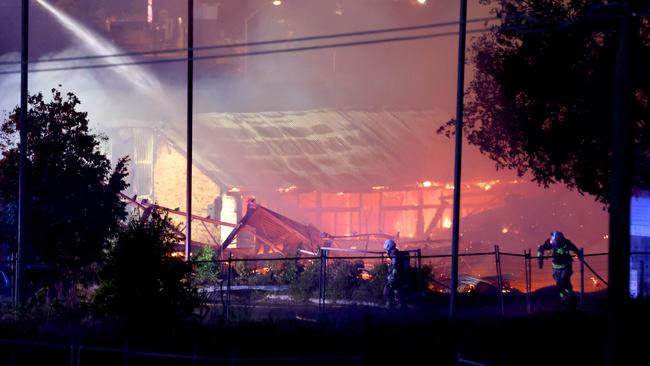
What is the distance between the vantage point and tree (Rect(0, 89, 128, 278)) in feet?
69.2

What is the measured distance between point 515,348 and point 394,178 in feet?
81.9

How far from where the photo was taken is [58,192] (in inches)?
839

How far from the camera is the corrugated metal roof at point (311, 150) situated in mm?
37594

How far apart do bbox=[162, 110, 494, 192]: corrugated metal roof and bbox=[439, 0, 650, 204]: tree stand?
19745 mm

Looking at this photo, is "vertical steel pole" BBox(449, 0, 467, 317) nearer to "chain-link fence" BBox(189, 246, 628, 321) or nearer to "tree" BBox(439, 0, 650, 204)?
"chain-link fence" BBox(189, 246, 628, 321)

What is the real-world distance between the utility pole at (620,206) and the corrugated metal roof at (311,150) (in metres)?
27.8

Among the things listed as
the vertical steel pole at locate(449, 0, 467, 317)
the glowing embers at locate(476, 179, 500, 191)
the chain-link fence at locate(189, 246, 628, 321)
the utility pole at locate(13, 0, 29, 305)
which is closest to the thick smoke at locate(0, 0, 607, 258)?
the glowing embers at locate(476, 179, 500, 191)

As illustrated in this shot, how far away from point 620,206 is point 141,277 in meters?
8.38

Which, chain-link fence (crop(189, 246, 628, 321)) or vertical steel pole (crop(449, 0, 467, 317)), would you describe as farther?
chain-link fence (crop(189, 246, 628, 321))

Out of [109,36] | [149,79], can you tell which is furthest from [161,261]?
[109,36]

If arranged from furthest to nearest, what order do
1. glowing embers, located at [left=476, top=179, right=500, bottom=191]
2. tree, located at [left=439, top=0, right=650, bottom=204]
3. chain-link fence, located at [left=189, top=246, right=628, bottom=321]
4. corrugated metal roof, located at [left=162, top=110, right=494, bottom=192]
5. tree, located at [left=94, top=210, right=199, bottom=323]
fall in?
glowing embers, located at [left=476, top=179, right=500, bottom=191]
corrugated metal roof, located at [left=162, top=110, right=494, bottom=192]
chain-link fence, located at [left=189, top=246, right=628, bottom=321]
tree, located at [left=439, top=0, right=650, bottom=204]
tree, located at [left=94, top=210, right=199, bottom=323]

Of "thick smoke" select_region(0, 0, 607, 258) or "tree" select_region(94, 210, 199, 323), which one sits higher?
"thick smoke" select_region(0, 0, 607, 258)

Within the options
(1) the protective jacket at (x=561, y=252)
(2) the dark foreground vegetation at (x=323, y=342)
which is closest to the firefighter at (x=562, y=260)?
(1) the protective jacket at (x=561, y=252)

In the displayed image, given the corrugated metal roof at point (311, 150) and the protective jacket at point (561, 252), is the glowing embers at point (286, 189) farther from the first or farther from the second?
the protective jacket at point (561, 252)
